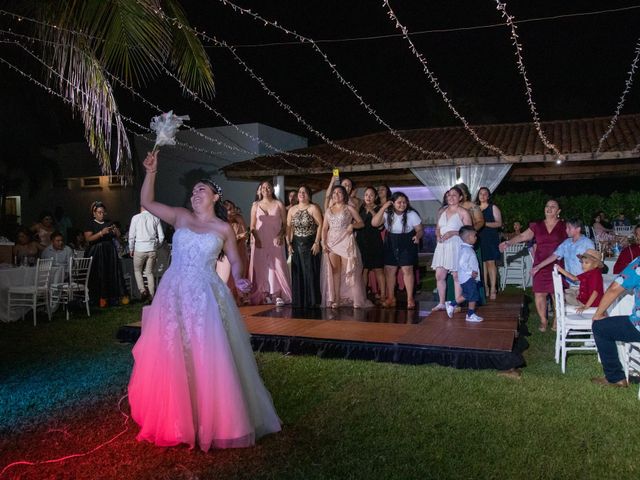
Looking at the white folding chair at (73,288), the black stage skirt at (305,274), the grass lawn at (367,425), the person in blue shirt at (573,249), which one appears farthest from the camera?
the white folding chair at (73,288)

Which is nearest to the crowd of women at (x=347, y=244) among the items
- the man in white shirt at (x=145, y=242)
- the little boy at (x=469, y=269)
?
the little boy at (x=469, y=269)

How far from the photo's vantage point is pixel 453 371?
521cm

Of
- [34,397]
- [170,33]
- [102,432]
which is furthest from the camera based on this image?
[170,33]

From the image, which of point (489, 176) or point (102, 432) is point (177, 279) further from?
point (489, 176)

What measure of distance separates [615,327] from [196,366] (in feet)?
11.2

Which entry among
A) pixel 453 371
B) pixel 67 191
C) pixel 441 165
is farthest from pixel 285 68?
pixel 453 371

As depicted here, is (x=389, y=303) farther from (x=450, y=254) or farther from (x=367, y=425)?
(x=367, y=425)

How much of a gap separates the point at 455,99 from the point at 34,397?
2842cm

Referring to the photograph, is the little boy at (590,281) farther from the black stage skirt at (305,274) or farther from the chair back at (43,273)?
the chair back at (43,273)

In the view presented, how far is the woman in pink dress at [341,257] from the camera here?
26.3 feet

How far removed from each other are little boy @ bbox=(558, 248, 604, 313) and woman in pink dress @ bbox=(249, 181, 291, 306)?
4.43 meters

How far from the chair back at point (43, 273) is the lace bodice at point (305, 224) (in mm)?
3791

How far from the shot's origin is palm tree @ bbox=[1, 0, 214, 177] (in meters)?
5.72

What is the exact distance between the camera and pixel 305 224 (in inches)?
330
